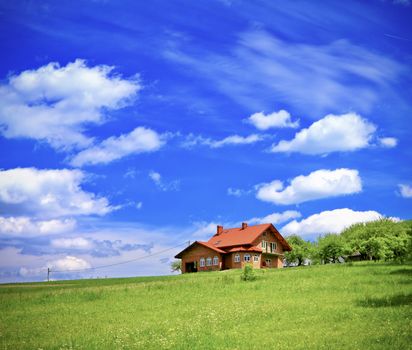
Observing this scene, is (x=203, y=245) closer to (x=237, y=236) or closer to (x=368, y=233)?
(x=237, y=236)

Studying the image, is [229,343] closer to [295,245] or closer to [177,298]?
[177,298]

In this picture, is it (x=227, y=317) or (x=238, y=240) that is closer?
(x=227, y=317)

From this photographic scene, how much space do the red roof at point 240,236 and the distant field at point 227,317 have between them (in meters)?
46.9

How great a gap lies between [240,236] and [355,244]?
2967cm

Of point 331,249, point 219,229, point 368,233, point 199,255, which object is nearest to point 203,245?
point 199,255

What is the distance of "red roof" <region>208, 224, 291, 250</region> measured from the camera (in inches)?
3369

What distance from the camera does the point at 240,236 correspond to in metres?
88.4

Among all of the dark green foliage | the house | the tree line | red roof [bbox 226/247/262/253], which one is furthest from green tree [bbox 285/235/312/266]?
red roof [bbox 226/247/262/253]

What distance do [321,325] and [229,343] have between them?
4756mm

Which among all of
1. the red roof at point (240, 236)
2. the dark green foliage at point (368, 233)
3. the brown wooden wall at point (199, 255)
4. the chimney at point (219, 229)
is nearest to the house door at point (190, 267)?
the brown wooden wall at point (199, 255)

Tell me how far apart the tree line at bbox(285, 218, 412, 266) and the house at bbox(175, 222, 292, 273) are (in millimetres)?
7689

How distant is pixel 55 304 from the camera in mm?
33844

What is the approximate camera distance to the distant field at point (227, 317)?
18.0 metres

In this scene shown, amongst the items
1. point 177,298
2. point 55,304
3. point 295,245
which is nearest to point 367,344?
point 177,298
